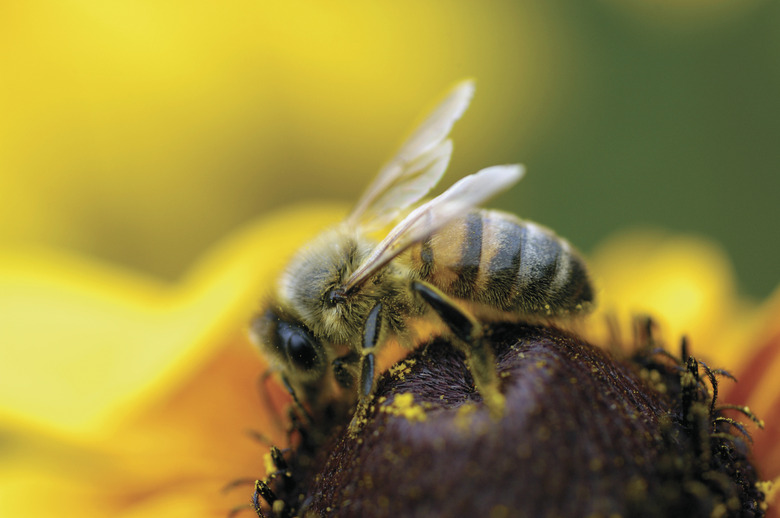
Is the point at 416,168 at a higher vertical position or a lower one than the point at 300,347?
higher

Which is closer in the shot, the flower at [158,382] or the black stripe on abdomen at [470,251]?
the black stripe on abdomen at [470,251]

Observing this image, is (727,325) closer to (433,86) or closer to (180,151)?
(433,86)

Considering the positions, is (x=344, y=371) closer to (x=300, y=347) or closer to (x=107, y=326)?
(x=300, y=347)

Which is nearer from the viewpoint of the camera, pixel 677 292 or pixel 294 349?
pixel 294 349

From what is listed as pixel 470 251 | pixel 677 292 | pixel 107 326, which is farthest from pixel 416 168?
pixel 677 292

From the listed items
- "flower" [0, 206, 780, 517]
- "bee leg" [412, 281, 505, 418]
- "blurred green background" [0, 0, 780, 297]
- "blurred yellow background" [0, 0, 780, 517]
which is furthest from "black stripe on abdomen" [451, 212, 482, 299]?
"blurred green background" [0, 0, 780, 297]

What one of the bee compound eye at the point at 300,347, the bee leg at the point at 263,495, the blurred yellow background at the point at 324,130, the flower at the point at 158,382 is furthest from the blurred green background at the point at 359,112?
the bee leg at the point at 263,495

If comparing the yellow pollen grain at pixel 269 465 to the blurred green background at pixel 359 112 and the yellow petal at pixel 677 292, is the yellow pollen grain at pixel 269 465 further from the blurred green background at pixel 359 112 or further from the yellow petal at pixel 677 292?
the blurred green background at pixel 359 112
